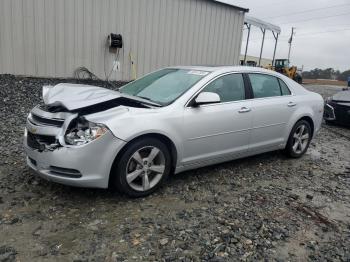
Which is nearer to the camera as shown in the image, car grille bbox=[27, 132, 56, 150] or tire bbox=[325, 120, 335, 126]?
car grille bbox=[27, 132, 56, 150]

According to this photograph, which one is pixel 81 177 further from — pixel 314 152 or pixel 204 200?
pixel 314 152

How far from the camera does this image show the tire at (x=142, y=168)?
3.41 m

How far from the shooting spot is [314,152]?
610 cm

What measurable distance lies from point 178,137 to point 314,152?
345 centimetres

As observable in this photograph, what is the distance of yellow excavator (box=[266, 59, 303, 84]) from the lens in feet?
102

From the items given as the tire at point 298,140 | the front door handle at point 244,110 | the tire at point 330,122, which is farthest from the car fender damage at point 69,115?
the tire at point 330,122

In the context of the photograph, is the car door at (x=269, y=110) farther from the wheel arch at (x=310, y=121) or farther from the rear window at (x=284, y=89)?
the wheel arch at (x=310, y=121)

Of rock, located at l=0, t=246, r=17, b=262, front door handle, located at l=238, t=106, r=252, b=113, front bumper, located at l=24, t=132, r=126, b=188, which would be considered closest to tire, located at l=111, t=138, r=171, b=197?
front bumper, located at l=24, t=132, r=126, b=188

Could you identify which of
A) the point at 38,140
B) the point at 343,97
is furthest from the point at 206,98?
the point at 343,97

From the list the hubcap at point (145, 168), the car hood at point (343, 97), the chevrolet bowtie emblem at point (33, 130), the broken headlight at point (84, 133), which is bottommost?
the hubcap at point (145, 168)

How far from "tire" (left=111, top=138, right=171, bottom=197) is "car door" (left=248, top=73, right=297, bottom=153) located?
5.03ft

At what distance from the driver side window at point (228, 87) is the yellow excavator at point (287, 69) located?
1091 inches

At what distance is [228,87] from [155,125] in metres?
1.38

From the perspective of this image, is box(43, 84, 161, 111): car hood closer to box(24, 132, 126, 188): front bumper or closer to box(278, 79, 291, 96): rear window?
box(24, 132, 126, 188): front bumper
